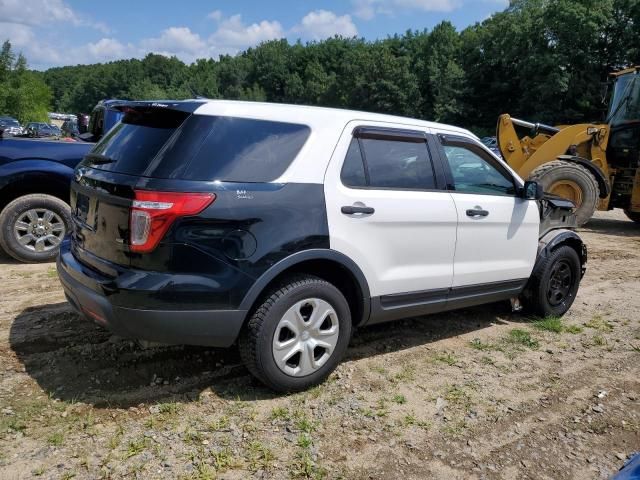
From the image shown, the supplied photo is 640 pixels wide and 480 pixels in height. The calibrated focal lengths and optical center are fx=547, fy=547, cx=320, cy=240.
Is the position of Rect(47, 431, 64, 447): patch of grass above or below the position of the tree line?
below

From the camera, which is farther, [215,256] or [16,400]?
[16,400]

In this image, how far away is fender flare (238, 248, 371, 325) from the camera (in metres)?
3.20

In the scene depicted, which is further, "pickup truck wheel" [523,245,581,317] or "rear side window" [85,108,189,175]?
"pickup truck wheel" [523,245,581,317]

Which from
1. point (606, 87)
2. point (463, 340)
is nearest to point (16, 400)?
point (463, 340)

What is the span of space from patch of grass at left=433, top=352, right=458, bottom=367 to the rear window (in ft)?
6.58

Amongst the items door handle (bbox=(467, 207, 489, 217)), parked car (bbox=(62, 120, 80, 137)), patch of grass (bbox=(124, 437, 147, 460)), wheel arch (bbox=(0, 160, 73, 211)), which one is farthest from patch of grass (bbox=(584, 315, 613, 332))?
parked car (bbox=(62, 120, 80, 137))

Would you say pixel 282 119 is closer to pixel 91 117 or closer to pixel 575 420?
pixel 575 420

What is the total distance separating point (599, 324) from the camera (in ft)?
17.3

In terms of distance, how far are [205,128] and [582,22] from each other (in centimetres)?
4370

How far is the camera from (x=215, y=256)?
3.07 m

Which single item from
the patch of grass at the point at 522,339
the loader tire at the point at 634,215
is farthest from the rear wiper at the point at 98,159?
the loader tire at the point at 634,215

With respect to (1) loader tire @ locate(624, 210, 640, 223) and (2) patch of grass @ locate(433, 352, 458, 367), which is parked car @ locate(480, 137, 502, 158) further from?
(2) patch of grass @ locate(433, 352, 458, 367)

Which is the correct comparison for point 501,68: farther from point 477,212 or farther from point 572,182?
point 477,212

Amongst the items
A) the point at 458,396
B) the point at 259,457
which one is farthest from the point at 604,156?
the point at 259,457
